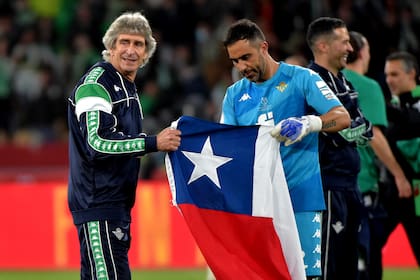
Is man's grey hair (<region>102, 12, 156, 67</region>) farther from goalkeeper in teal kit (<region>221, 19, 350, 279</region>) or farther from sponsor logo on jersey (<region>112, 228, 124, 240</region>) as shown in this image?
sponsor logo on jersey (<region>112, 228, 124, 240</region>)

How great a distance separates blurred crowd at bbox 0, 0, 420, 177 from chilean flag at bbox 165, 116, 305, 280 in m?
8.71

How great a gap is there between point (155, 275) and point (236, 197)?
19.8 feet

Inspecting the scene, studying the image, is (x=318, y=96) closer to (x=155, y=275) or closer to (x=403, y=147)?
(x=403, y=147)

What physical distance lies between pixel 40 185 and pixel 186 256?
2.19 m

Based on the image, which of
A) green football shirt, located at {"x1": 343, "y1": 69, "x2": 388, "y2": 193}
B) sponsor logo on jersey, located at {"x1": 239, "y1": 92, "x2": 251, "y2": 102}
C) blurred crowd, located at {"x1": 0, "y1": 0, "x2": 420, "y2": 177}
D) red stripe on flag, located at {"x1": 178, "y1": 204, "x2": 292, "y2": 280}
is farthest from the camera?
blurred crowd, located at {"x1": 0, "y1": 0, "x2": 420, "y2": 177}

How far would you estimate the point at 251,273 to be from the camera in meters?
6.91

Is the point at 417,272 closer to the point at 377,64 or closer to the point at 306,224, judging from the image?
the point at 377,64

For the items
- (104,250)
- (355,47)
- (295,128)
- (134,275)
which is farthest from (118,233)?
(134,275)

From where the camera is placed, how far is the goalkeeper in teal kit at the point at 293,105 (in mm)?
7094

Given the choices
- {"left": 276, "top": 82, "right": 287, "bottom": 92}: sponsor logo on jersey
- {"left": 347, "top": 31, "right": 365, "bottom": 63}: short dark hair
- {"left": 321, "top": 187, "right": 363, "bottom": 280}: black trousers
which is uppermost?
{"left": 347, "top": 31, "right": 365, "bottom": 63}: short dark hair

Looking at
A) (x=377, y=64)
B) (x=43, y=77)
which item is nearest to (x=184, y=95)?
(x=43, y=77)

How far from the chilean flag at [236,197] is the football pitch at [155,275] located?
17.9ft

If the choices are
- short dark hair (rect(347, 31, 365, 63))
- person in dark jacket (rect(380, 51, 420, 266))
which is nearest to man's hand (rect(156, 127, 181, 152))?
short dark hair (rect(347, 31, 365, 63))

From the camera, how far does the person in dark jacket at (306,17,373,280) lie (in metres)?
8.08
